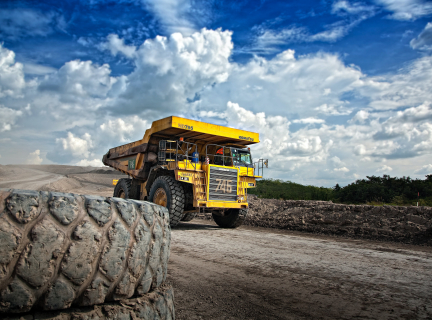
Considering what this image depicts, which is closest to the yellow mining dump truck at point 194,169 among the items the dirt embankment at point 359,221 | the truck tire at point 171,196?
the truck tire at point 171,196

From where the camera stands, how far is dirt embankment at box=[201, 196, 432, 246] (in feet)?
28.4

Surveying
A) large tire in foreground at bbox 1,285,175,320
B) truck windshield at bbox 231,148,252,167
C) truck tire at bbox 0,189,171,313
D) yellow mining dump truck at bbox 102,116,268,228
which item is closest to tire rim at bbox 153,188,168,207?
yellow mining dump truck at bbox 102,116,268,228

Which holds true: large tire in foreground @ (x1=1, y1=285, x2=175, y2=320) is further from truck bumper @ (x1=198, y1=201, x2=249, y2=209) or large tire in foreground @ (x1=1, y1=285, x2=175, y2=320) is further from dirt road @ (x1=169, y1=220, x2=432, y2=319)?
Result: truck bumper @ (x1=198, y1=201, x2=249, y2=209)

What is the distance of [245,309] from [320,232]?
7.45m

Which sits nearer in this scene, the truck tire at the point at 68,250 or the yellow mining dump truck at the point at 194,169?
the truck tire at the point at 68,250

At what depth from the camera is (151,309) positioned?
6.74 ft

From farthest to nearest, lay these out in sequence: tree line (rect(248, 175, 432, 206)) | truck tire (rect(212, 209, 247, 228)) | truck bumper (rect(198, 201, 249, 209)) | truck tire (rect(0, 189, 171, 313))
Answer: tree line (rect(248, 175, 432, 206)), truck tire (rect(212, 209, 247, 228)), truck bumper (rect(198, 201, 249, 209)), truck tire (rect(0, 189, 171, 313))

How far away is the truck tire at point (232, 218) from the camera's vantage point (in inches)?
417

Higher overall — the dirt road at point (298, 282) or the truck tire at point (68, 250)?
the truck tire at point (68, 250)

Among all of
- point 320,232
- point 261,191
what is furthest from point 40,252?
point 261,191

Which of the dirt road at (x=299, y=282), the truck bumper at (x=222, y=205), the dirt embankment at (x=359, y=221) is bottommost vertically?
the dirt road at (x=299, y=282)

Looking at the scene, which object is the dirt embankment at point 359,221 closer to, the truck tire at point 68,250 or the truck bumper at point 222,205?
the truck bumper at point 222,205

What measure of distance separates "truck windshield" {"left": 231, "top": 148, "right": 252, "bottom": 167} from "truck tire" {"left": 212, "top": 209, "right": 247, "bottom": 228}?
5.38ft

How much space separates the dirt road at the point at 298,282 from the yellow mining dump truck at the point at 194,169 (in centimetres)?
306
